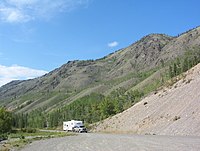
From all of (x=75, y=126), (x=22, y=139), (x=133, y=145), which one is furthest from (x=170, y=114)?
(x=75, y=126)

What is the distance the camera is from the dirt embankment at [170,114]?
175 ft

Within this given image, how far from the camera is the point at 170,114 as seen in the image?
2484 inches

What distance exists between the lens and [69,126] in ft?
337

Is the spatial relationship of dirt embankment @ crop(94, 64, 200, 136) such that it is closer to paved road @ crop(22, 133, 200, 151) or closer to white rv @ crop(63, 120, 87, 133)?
white rv @ crop(63, 120, 87, 133)

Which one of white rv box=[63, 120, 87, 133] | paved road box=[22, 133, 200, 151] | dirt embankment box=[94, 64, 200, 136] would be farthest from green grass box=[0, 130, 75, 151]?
dirt embankment box=[94, 64, 200, 136]

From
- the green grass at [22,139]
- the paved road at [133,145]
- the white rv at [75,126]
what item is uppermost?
the white rv at [75,126]

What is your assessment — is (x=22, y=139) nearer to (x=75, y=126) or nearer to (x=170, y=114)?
(x=170, y=114)

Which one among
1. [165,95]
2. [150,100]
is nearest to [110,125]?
[150,100]

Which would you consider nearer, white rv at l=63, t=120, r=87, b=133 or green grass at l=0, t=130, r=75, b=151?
green grass at l=0, t=130, r=75, b=151

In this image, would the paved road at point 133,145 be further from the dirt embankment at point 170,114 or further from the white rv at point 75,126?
the white rv at point 75,126

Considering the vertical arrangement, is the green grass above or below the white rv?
below

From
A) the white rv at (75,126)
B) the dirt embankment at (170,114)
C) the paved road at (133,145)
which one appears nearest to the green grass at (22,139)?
the paved road at (133,145)

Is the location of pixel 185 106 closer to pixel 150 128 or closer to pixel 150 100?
pixel 150 128

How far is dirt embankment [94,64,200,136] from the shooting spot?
175 feet
